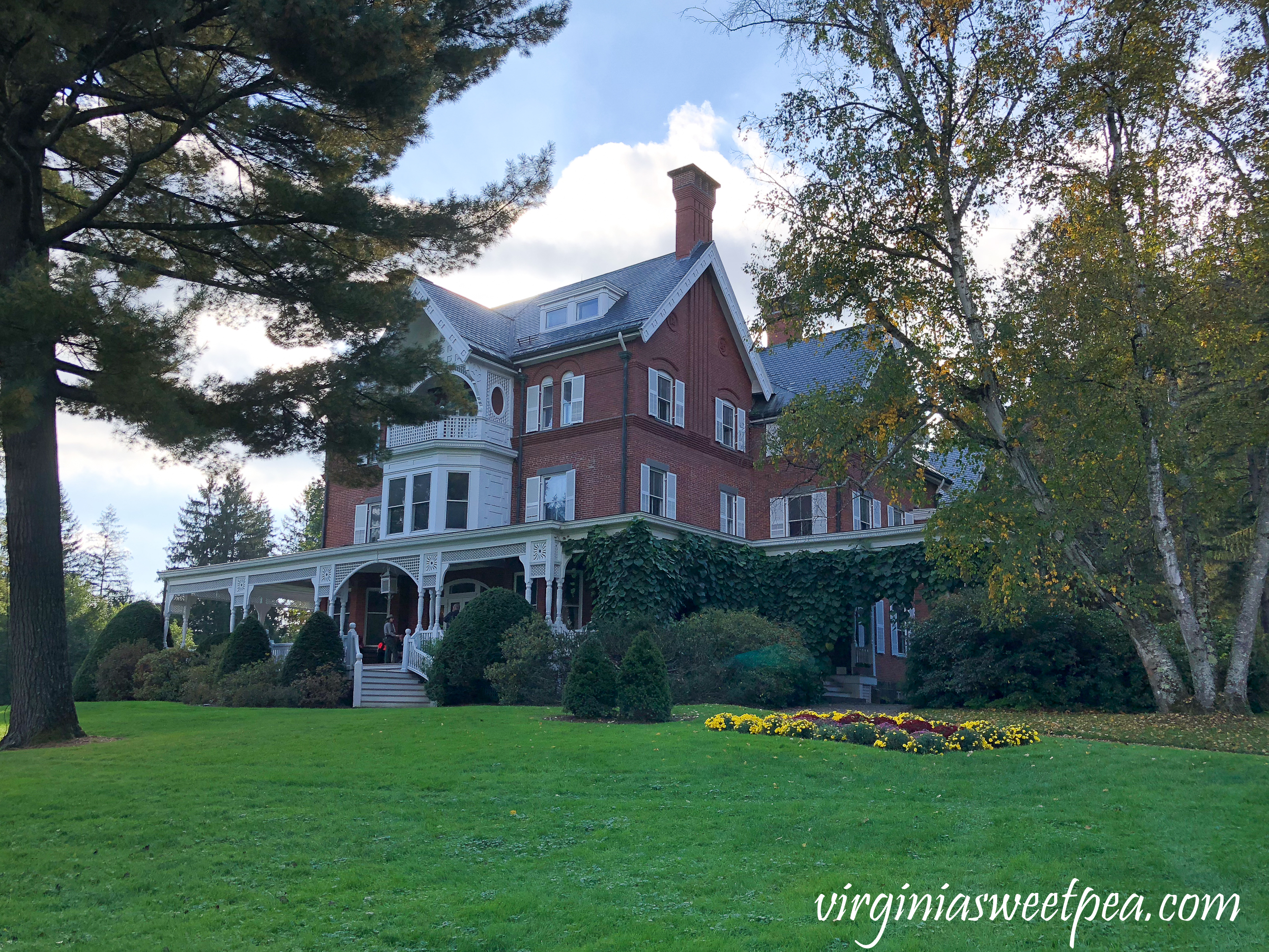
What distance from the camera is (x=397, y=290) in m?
15.1

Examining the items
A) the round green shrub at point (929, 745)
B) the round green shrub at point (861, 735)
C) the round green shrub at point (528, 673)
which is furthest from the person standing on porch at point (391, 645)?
the round green shrub at point (929, 745)

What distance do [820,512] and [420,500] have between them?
11.8m

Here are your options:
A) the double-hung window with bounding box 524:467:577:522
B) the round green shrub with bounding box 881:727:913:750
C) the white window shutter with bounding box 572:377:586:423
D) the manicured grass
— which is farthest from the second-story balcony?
the round green shrub with bounding box 881:727:913:750

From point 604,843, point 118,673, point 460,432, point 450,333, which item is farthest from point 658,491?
point 604,843

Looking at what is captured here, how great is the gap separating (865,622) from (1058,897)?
79.3 ft

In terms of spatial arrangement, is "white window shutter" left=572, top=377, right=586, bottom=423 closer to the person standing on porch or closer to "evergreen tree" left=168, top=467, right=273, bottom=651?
the person standing on porch

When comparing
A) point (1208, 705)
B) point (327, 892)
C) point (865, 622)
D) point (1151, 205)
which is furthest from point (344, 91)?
point (865, 622)

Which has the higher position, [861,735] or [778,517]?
[778,517]

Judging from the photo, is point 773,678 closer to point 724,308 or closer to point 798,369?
point 724,308

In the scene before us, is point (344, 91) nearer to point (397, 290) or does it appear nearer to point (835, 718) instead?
point (397, 290)

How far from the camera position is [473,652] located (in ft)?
68.1

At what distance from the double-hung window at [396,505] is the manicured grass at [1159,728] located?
1702cm

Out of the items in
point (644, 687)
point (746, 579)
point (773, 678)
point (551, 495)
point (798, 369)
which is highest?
point (798, 369)

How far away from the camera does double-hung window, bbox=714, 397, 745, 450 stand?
30234mm
